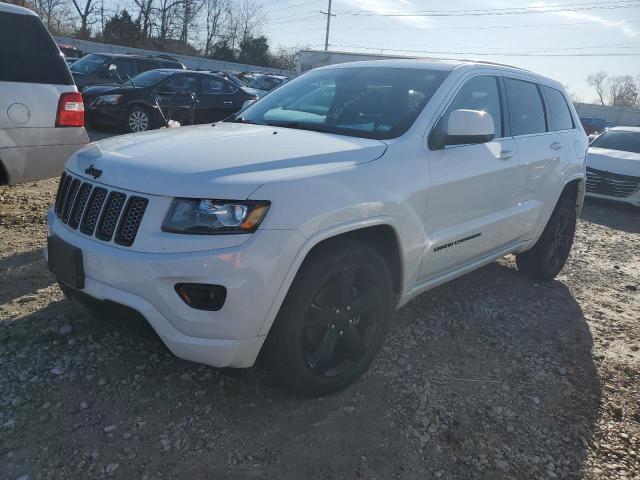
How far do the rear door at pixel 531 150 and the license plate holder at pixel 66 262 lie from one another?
2971 mm

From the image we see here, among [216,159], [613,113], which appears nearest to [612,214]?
[216,159]

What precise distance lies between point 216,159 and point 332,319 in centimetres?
97

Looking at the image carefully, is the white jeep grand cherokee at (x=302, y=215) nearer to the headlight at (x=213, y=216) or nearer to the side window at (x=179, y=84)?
the headlight at (x=213, y=216)

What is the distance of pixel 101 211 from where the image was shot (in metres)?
2.56

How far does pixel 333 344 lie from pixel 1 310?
218 centimetres

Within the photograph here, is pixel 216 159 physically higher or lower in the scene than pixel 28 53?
lower

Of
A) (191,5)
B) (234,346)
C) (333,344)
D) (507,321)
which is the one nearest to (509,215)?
(507,321)

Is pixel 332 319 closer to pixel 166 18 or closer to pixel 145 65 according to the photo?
pixel 145 65

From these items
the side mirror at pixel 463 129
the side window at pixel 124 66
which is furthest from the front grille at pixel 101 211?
the side window at pixel 124 66

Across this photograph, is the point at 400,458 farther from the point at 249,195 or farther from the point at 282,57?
the point at 282,57

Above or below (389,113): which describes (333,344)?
below

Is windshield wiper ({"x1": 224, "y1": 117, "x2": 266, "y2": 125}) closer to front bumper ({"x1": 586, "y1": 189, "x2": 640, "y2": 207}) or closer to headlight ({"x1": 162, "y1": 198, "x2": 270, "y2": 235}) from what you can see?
headlight ({"x1": 162, "y1": 198, "x2": 270, "y2": 235})

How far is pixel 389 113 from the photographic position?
3.35 meters

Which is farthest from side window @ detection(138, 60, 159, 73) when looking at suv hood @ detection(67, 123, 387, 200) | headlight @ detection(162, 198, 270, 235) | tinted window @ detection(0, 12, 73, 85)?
headlight @ detection(162, 198, 270, 235)
